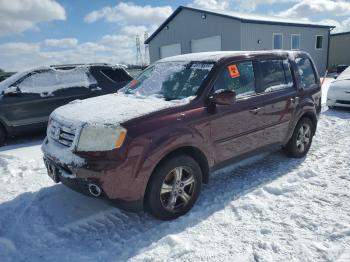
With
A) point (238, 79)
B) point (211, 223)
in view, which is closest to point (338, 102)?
point (238, 79)

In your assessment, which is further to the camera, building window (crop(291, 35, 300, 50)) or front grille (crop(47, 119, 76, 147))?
building window (crop(291, 35, 300, 50))

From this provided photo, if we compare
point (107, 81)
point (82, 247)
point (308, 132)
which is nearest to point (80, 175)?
point (82, 247)

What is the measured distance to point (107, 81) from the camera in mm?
7766

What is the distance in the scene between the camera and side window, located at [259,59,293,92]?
4.27 meters

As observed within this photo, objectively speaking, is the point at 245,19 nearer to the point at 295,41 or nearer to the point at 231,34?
the point at 231,34

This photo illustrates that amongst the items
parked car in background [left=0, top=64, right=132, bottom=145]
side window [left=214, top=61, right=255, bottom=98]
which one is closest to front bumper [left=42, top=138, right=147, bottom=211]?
side window [left=214, top=61, right=255, bottom=98]

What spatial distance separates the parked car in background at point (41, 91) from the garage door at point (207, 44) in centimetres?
1250

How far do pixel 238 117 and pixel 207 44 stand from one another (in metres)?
16.5

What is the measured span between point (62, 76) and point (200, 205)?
17.0ft

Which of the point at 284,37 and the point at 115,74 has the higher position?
the point at 284,37

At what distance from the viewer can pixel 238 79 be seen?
3930 millimetres

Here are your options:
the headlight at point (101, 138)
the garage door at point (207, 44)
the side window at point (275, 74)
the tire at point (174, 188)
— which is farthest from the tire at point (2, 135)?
the garage door at point (207, 44)

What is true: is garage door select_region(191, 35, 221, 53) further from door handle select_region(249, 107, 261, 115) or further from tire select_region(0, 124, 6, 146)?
door handle select_region(249, 107, 261, 115)

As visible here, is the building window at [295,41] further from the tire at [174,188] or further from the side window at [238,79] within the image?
the tire at [174,188]
